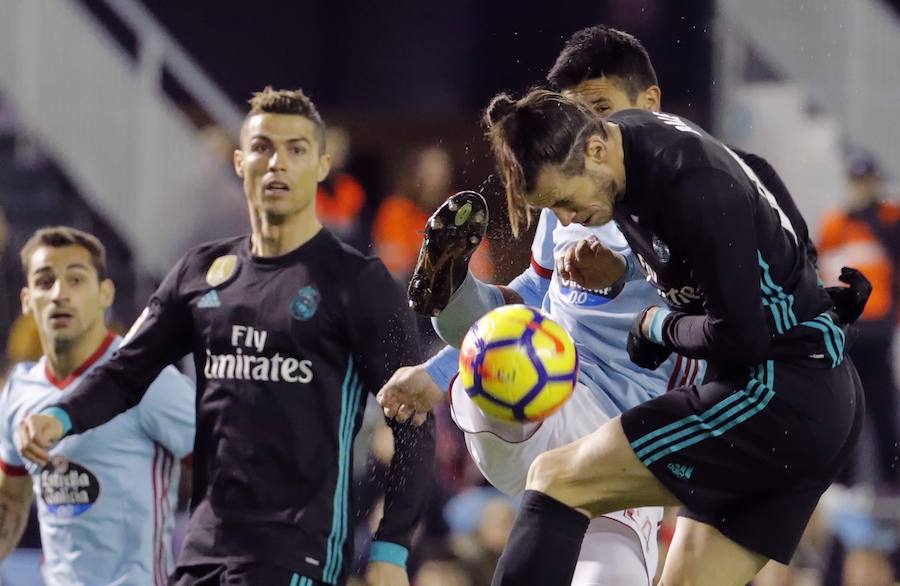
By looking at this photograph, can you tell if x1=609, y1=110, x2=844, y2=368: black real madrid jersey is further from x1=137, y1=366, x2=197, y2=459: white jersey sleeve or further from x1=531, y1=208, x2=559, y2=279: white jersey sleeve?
x1=137, y1=366, x2=197, y2=459: white jersey sleeve

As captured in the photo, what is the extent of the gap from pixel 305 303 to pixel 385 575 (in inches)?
33.9

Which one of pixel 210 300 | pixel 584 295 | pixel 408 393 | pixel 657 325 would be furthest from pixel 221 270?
pixel 657 325

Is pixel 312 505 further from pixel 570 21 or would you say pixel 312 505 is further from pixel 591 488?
pixel 570 21

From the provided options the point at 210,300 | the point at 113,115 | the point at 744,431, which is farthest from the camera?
the point at 113,115

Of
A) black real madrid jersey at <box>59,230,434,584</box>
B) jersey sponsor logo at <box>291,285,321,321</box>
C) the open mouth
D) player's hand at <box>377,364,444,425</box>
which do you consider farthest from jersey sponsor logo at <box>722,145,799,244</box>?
the open mouth

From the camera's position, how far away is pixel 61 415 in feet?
17.0

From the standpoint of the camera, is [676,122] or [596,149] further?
[676,122]

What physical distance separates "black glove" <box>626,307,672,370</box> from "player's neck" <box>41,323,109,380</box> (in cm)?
261

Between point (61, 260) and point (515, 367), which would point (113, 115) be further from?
point (515, 367)

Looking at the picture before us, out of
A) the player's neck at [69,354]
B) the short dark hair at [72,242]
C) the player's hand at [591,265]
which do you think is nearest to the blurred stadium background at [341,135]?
the short dark hair at [72,242]

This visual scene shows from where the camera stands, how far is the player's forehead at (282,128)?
17.9 feet

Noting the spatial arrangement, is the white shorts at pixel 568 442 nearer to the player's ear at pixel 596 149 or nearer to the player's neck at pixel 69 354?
the player's ear at pixel 596 149

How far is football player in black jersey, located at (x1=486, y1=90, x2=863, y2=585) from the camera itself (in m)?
4.07

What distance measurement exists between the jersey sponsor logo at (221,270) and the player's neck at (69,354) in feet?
3.92
